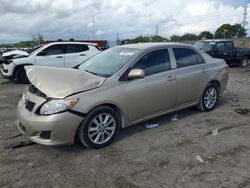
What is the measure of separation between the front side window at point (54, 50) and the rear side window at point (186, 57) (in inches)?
297

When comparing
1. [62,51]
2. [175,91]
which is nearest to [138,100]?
[175,91]

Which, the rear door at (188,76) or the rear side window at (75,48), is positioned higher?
the rear side window at (75,48)

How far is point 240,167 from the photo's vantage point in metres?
4.06

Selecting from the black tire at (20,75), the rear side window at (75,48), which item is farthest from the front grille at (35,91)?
the rear side window at (75,48)

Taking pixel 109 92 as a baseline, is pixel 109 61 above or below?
above

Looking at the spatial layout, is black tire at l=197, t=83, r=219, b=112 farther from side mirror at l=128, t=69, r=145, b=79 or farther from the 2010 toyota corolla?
side mirror at l=128, t=69, r=145, b=79

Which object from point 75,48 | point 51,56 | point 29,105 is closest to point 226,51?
point 75,48

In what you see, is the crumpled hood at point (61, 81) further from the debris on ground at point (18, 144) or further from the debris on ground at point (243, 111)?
the debris on ground at point (243, 111)

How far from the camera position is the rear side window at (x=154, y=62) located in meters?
5.30

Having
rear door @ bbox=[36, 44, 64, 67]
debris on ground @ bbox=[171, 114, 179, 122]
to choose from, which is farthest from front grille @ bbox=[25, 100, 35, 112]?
rear door @ bbox=[36, 44, 64, 67]

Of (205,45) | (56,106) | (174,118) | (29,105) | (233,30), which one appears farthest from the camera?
(233,30)

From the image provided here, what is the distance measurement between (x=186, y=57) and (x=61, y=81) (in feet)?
9.37

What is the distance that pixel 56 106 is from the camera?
4.27 m

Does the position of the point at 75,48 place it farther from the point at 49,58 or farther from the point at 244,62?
the point at 244,62
